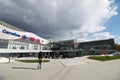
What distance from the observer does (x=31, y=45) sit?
→ 155ft

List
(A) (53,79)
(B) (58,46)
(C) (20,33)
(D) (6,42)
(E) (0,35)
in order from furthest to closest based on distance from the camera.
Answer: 1. (B) (58,46)
2. (C) (20,33)
3. (E) (0,35)
4. (D) (6,42)
5. (A) (53,79)

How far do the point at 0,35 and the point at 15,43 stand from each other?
6.00 meters

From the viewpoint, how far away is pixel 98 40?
5962cm

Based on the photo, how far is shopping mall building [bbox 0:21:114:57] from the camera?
36.0m

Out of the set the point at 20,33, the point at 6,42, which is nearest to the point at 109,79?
the point at 6,42

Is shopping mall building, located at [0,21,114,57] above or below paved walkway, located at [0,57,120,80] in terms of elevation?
above

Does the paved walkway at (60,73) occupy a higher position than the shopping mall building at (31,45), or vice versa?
the shopping mall building at (31,45)

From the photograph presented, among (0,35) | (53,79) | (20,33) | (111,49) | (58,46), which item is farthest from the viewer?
(58,46)

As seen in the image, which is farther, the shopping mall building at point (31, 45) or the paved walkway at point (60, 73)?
the shopping mall building at point (31, 45)

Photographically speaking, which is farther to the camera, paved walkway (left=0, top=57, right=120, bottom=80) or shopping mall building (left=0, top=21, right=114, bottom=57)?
shopping mall building (left=0, top=21, right=114, bottom=57)

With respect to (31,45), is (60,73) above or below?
below

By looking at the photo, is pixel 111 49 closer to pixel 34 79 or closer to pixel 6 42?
pixel 6 42

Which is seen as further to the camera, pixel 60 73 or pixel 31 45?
pixel 31 45

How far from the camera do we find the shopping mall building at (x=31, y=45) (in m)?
36.0
